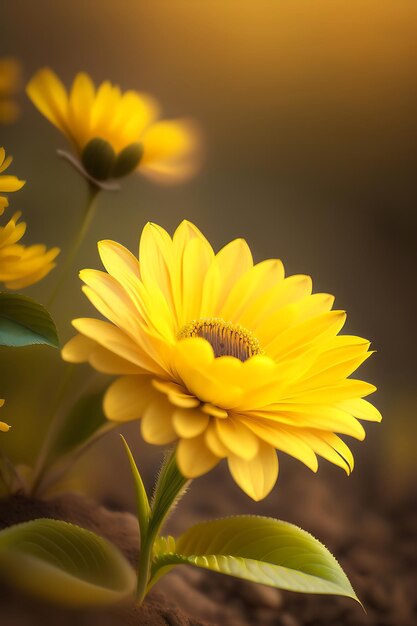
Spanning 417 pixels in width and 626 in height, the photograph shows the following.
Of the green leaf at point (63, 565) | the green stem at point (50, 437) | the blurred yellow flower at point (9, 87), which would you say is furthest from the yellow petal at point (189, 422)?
the blurred yellow flower at point (9, 87)

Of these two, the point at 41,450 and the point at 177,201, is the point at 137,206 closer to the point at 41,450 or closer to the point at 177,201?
the point at 177,201

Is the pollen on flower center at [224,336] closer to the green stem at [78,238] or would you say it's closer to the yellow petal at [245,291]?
the yellow petal at [245,291]

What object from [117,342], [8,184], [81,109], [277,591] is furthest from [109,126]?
[277,591]

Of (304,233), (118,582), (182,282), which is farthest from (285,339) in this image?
(304,233)

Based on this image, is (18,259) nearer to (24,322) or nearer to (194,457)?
(24,322)

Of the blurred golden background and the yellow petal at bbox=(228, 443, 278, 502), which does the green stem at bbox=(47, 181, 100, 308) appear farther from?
the yellow petal at bbox=(228, 443, 278, 502)

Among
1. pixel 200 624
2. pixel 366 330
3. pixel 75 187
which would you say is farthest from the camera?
pixel 366 330
